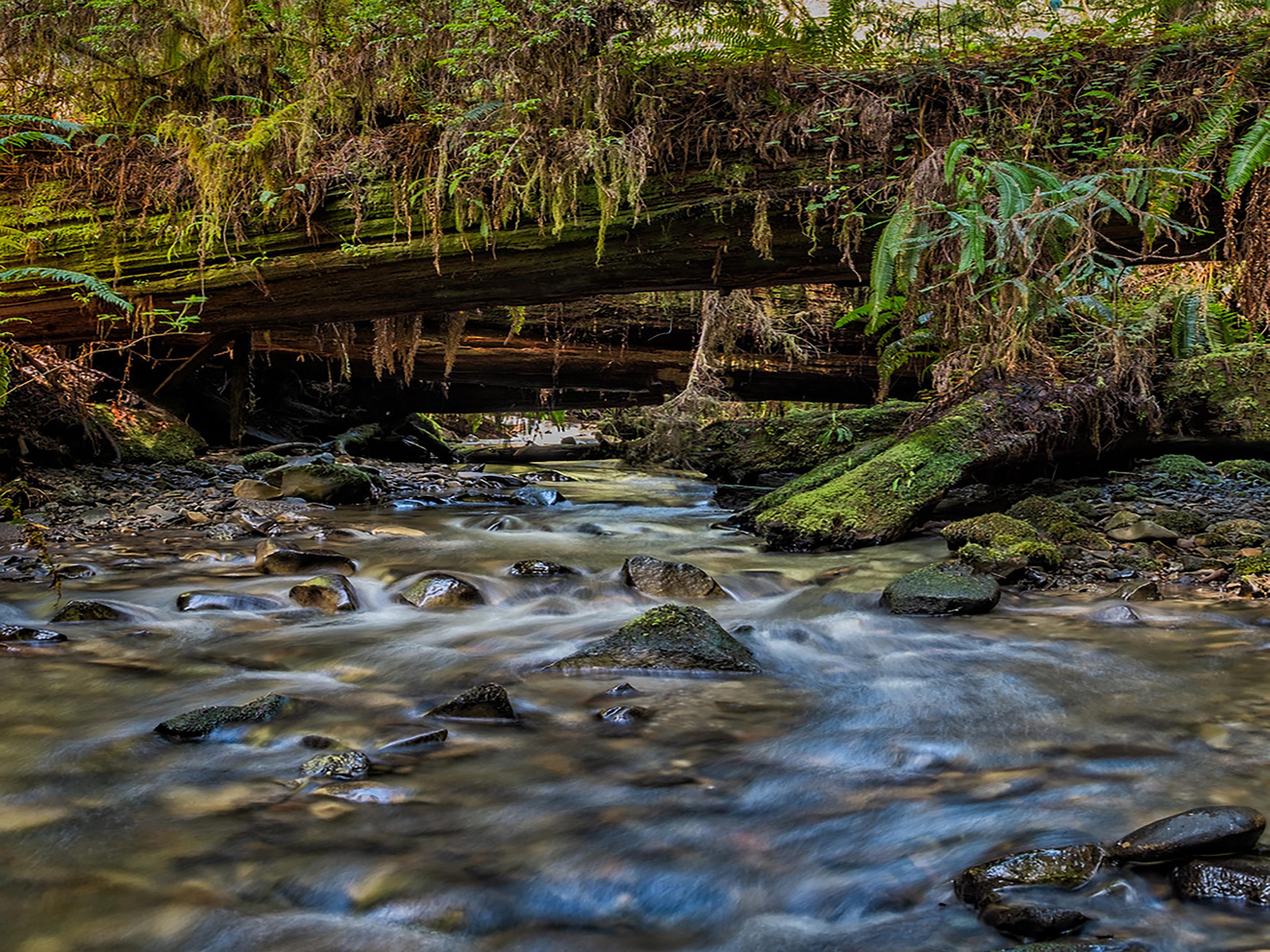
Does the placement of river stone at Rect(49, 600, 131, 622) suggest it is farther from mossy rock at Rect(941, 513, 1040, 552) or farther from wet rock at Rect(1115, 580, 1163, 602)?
wet rock at Rect(1115, 580, 1163, 602)

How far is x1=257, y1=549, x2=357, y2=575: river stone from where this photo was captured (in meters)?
5.56

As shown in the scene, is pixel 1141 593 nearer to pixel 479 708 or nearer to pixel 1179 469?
pixel 1179 469

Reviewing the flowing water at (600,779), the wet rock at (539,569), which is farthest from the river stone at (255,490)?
the wet rock at (539,569)

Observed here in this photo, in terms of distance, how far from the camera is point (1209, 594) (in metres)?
4.93

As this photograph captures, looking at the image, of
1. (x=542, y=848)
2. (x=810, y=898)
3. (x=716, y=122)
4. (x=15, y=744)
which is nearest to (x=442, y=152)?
(x=716, y=122)

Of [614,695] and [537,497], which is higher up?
[614,695]

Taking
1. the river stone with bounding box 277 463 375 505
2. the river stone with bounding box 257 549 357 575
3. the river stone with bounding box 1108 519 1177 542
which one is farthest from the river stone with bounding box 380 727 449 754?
the river stone with bounding box 277 463 375 505

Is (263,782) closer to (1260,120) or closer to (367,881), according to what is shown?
(367,881)

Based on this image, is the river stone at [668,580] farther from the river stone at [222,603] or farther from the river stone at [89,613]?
the river stone at [89,613]

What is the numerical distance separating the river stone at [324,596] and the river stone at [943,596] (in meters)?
3.22

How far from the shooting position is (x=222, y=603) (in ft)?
15.8

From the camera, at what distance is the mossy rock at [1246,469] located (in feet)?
25.0

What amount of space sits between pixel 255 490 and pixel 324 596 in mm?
3547

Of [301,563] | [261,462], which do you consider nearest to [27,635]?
[301,563]
